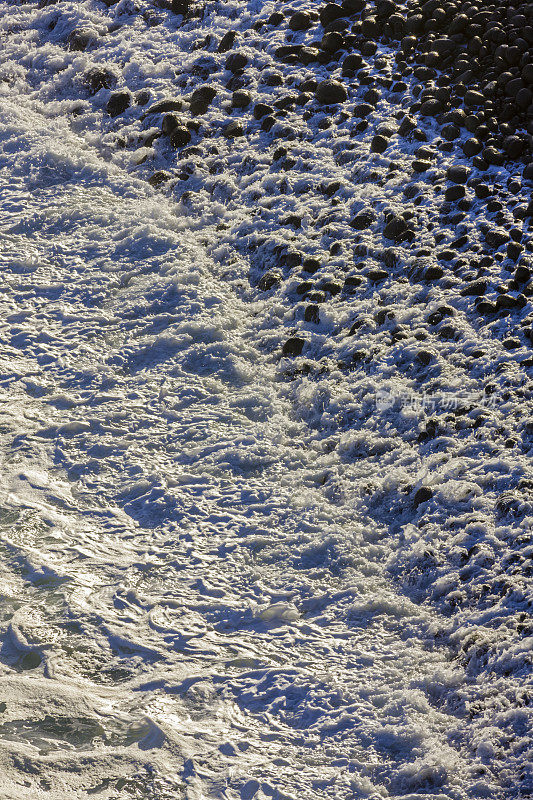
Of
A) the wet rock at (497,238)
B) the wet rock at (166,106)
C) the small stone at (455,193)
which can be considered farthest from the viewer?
A: the wet rock at (166,106)

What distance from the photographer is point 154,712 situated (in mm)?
3631

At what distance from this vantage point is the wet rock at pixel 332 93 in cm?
685

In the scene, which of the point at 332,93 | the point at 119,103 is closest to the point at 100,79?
the point at 119,103

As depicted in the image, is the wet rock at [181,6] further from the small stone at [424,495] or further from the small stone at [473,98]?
the small stone at [424,495]

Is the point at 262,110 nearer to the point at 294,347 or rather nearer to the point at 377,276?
the point at 377,276

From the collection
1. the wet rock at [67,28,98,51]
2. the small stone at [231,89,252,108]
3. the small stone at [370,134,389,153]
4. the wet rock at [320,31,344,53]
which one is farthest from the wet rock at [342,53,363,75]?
the wet rock at [67,28,98,51]

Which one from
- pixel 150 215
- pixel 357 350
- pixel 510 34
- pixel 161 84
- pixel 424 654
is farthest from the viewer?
pixel 161 84

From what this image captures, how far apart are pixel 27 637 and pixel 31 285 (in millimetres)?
3315

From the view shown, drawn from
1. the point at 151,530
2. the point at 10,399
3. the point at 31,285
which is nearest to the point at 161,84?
the point at 31,285

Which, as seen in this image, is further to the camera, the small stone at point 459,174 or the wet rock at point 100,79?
the wet rock at point 100,79

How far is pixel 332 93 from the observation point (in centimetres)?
686

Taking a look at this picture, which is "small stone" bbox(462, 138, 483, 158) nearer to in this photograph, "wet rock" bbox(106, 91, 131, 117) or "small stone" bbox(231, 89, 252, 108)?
"small stone" bbox(231, 89, 252, 108)

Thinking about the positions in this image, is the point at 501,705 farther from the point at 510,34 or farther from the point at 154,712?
the point at 510,34

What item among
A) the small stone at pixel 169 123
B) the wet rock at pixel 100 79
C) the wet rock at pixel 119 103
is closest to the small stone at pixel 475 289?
the small stone at pixel 169 123
